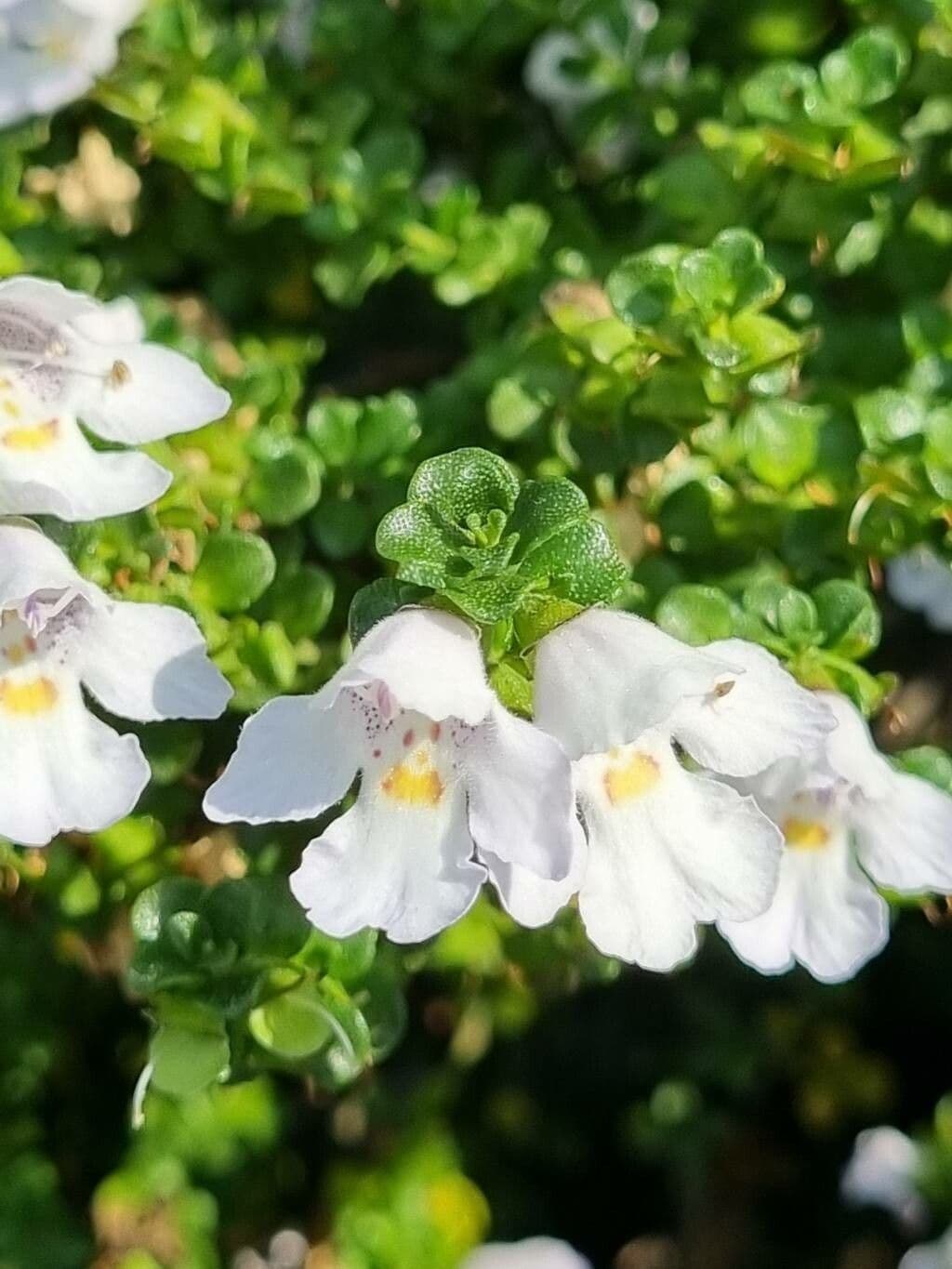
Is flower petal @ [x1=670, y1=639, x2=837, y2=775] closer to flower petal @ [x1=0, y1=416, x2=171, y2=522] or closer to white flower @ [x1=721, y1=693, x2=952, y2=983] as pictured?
white flower @ [x1=721, y1=693, x2=952, y2=983]

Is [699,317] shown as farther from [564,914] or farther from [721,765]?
[564,914]

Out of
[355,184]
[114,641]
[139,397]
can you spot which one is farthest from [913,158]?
[114,641]

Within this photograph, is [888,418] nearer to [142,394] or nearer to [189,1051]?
[142,394]

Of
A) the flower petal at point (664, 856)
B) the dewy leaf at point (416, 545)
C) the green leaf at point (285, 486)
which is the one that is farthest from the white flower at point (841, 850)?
the green leaf at point (285, 486)

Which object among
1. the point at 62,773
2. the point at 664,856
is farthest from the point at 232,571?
the point at 664,856

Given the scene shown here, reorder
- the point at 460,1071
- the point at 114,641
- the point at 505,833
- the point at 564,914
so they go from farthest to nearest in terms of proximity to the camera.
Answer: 1. the point at 460,1071
2. the point at 564,914
3. the point at 114,641
4. the point at 505,833

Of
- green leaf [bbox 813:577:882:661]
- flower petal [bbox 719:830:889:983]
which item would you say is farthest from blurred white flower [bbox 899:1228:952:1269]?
green leaf [bbox 813:577:882:661]

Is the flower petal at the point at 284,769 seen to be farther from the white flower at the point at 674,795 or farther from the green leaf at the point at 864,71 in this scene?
the green leaf at the point at 864,71
